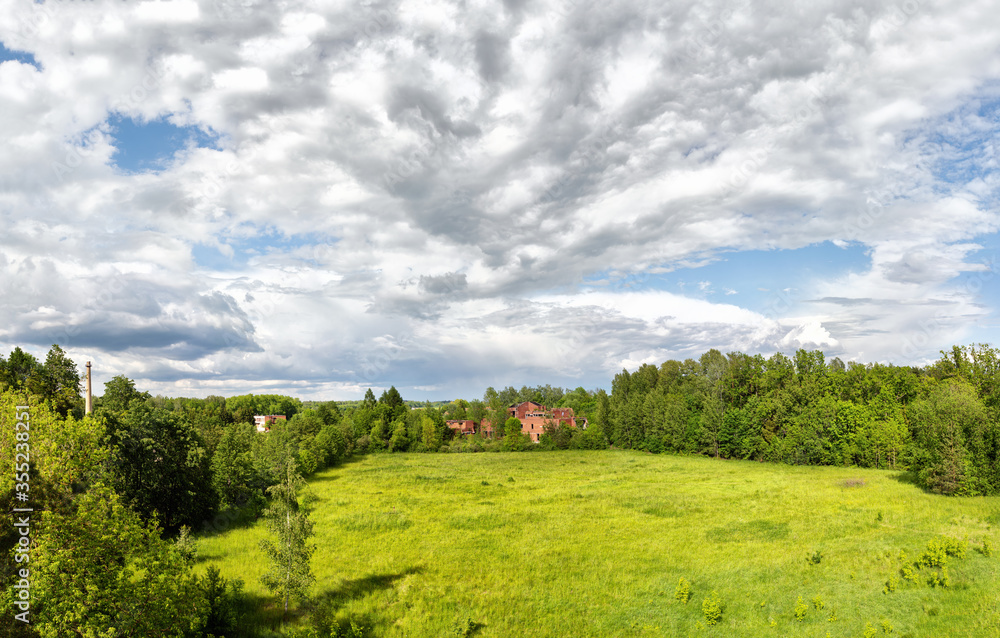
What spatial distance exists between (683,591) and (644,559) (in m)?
5.39

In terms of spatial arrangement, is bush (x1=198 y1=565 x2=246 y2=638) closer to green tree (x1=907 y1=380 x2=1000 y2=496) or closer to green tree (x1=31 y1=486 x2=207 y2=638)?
green tree (x1=31 y1=486 x2=207 y2=638)

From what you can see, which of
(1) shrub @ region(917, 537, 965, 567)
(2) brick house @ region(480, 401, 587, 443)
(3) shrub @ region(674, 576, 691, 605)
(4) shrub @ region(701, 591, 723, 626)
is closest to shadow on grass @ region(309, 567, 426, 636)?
(3) shrub @ region(674, 576, 691, 605)

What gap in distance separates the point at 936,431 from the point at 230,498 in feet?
205

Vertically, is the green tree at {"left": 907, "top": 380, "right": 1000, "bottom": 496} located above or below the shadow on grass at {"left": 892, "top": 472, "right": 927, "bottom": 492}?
above

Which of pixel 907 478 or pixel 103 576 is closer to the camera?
pixel 103 576

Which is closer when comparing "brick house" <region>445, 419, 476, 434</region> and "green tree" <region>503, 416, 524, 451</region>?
"green tree" <region>503, 416, 524, 451</region>

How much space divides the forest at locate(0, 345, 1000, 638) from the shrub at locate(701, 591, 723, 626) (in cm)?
1669

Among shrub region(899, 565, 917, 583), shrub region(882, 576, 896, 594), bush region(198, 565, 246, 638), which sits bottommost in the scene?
shrub region(882, 576, 896, 594)

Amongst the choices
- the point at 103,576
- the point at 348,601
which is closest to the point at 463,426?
the point at 348,601

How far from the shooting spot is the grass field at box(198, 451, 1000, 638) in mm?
19516

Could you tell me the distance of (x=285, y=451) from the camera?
58688mm

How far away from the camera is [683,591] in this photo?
21.4 metres

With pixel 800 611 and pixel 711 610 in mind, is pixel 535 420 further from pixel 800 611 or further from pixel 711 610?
pixel 800 611

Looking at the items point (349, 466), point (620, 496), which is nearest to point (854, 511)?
point (620, 496)
